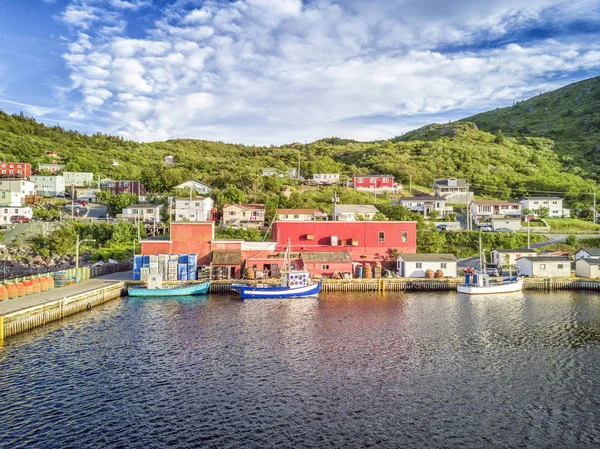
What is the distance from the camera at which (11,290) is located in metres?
33.1

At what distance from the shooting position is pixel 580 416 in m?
17.5

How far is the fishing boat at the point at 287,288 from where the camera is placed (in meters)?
40.1

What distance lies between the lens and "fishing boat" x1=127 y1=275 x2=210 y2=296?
133ft

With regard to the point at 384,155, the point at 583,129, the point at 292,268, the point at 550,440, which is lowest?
the point at 550,440

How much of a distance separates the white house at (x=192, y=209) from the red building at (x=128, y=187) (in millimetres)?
22790

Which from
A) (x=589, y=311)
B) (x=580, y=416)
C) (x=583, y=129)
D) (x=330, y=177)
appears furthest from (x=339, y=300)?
(x=583, y=129)

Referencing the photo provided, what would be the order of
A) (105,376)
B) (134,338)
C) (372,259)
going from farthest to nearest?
(372,259)
(134,338)
(105,376)

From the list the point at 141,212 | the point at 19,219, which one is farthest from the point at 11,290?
the point at 19,219

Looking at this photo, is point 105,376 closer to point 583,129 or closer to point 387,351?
point 387,351

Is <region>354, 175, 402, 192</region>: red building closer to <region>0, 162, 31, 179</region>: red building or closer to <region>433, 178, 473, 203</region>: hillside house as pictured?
<region>433, 178, 473, 203</region>: hillside house

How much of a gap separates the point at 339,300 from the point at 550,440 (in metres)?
24.4

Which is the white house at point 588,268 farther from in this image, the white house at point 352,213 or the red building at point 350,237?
the white house at point 352,213

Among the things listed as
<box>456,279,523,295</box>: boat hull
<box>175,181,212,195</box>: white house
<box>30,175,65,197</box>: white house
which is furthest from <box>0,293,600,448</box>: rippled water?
<box>30,175,65,197</box>: white house

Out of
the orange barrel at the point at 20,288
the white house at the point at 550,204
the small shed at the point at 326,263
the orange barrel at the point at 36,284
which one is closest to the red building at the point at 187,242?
the small shed at the point at 326,263
